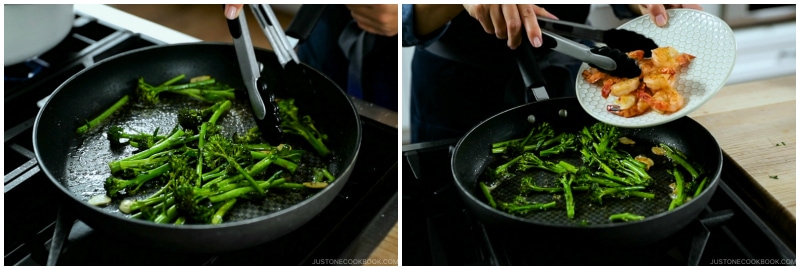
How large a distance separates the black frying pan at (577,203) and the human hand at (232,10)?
45cm

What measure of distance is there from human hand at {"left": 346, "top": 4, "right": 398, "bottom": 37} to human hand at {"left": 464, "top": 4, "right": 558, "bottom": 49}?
222 millimetres

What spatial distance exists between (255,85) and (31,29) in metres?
Answer: 0.54

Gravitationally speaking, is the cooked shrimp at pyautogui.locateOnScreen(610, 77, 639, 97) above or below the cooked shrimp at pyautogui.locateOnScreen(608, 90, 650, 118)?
above

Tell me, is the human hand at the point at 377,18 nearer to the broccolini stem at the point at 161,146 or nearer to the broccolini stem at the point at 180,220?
the broccolini stem at the point at 161,146

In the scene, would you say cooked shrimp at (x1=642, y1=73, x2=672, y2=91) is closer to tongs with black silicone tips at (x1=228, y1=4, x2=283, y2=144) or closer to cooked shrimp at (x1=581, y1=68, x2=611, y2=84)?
cooked shrimp at (x1=581, y1=68, x2=611, y2=84)

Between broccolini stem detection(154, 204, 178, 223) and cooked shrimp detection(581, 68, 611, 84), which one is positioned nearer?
broccolini stem detection(154, 204, 178, 223)

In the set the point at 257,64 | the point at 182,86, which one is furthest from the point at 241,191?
the point at 182,86

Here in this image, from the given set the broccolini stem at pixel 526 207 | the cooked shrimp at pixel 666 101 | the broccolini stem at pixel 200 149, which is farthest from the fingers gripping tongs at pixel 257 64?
the cooked shrimp at pixel 666 101

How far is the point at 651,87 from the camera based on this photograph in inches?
46.9

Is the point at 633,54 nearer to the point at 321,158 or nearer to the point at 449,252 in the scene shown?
the point at 449,252

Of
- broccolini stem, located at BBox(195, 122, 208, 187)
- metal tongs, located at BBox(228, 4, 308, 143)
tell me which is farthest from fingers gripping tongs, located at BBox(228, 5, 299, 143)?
broccolini stem, located at BBox(195, 122, 208, 187)

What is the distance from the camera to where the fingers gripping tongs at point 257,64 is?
121 centimetres

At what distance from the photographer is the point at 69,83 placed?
4.36 feet

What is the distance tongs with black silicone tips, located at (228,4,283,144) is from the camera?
1201mm
